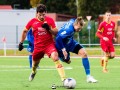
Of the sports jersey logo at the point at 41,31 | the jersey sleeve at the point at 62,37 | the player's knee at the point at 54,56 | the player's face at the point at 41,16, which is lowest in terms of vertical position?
the player's knee at the point at 54,56

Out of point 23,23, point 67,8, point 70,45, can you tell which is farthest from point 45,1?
point 70,45

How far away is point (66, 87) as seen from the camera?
1448cm

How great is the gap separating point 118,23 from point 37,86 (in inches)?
2004

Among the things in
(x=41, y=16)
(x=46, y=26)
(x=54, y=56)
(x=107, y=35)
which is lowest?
(x=107, y=35)

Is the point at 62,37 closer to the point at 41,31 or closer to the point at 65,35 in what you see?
the point at 65,35

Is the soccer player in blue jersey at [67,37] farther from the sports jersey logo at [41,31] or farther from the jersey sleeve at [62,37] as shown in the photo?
the sports jersey logo at [41,31]

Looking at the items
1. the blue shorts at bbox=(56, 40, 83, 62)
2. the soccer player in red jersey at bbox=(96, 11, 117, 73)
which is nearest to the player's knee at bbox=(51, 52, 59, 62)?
the blue shorts at bbox=(56, 40, 83, 62)

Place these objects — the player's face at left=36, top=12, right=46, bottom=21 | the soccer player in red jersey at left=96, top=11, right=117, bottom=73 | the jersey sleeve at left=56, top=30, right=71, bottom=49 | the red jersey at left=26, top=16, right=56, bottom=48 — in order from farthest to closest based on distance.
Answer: the soccer player in red jersey at left=96, top=11, right=117, bottom=73, the jersey sleeve at left=56, top=30, right=71, bottom=49, the red jersey at left=26, top=16, right=56, bottom=48, the player's face at left=36, top=12, right=46, bottom=21

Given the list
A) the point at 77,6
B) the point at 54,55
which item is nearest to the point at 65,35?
the point at 54,55

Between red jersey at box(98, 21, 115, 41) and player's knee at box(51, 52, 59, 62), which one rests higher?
player's knee at box(51, 52, 59, 62)

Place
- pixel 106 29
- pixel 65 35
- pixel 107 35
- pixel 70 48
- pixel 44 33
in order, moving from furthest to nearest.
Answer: pixel 107 35, pixel 106 29, pixel 70 48, pixel 65 35, pixel 44 33

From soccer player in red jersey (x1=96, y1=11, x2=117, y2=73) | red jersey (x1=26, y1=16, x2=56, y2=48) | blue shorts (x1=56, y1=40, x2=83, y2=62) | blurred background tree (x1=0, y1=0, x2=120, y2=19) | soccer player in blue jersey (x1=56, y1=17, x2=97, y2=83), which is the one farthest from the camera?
blurred background tree (x1=0, y1=0, x2=120, y2=19)

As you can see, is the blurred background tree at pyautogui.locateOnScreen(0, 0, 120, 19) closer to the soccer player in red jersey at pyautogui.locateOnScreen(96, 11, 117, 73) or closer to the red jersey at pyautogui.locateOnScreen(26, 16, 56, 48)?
the soccer player in red jersey at pyautogui.locateOnScreen(96, 11, 117, 73)

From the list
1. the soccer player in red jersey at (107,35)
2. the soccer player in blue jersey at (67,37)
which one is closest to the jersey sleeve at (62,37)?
the soccer player in blue jersey at (67,37)
